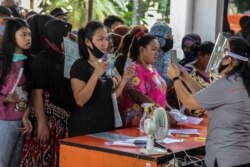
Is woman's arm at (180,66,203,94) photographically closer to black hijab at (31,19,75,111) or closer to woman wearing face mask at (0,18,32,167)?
black hijab at (31,19,75,111)

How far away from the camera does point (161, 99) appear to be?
3965 millimetres

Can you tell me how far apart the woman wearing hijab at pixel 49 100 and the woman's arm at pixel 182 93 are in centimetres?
82

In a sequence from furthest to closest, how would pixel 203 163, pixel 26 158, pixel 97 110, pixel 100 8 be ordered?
pixel 100 8, pixel 26 158, pixel 97 110, pixel 203 163

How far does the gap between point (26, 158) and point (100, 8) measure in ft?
15.5

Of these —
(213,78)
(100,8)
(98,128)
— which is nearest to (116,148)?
(98,128)

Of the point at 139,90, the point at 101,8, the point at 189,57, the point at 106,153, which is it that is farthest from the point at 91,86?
the point at 101,8

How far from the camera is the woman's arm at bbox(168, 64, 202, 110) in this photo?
2.99m

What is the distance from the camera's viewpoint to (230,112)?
9.42 ft

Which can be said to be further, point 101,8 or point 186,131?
Answer: point 101,8

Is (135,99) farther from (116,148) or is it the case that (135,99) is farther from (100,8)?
(100,8)

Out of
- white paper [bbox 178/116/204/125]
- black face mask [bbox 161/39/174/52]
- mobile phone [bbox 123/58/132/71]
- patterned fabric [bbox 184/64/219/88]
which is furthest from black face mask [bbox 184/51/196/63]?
mobile phone [bbox 123/58/132/71]

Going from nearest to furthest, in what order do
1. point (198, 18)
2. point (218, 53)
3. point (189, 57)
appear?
point (218, 53), point (189, 57), point (198, 18)

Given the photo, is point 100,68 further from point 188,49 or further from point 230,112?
point 188,49

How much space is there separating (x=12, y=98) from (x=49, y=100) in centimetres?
27
